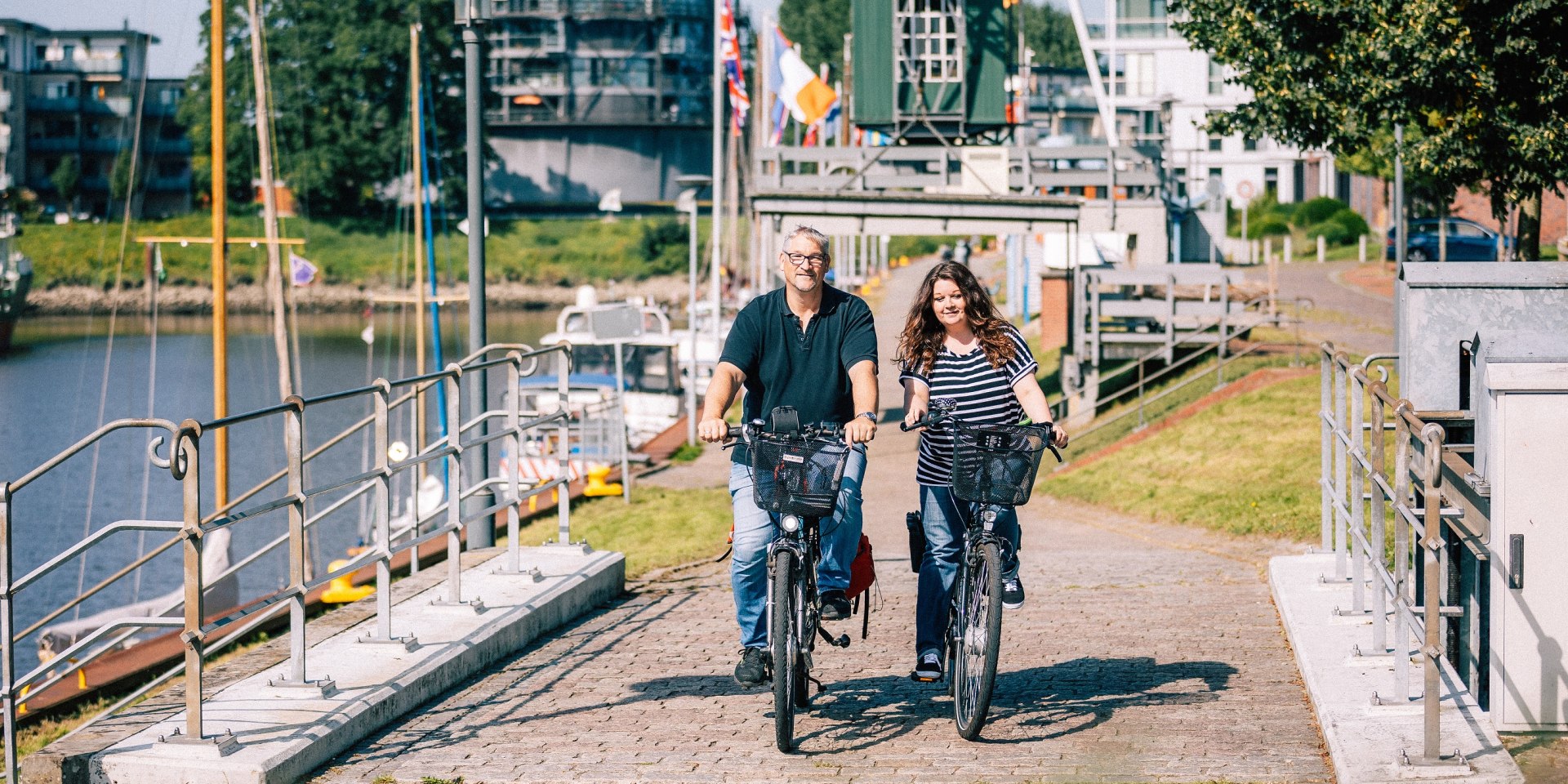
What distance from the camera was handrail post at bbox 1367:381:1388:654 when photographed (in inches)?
254

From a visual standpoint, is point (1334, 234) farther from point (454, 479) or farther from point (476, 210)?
point (454, 479)

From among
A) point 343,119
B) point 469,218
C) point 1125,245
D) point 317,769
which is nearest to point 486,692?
point 317,769

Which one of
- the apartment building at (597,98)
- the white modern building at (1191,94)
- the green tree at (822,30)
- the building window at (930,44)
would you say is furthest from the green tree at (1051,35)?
the building window at (930,44)

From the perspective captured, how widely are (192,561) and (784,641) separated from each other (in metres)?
2.10

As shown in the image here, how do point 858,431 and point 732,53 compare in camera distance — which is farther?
point 732,53

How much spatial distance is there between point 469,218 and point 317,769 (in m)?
7.99

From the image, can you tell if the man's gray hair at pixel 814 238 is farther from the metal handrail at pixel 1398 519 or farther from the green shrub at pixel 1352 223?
the green shrub at pixel 1352 223

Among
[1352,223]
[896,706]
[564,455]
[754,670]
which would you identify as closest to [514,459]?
[564,455]

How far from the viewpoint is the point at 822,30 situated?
12656 cm

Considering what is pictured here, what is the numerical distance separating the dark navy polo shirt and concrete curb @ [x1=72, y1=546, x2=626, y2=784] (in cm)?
185

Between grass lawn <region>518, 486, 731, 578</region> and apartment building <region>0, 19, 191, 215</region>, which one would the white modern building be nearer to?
grass lawn <region>518, 486, 731, 578</region>

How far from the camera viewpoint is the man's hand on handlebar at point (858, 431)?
6.42m

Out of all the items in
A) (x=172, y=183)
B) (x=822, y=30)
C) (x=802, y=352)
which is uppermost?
(x=822, y=30)

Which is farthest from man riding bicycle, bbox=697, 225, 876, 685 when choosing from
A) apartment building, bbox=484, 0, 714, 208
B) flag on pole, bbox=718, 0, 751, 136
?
apartment building, bbox=484, 0, 714, 208
